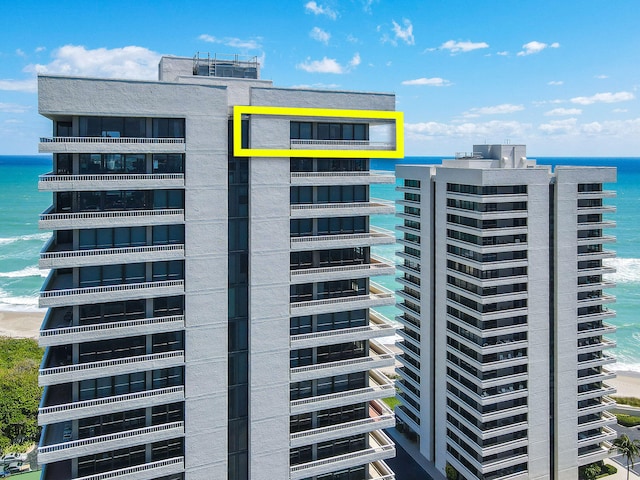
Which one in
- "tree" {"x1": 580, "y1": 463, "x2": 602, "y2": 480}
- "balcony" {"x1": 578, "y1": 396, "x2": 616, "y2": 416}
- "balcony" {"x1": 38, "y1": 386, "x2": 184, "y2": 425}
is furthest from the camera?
"tree" {"x1": 580, "y1": 463, "x2": 602, "y2": 480}

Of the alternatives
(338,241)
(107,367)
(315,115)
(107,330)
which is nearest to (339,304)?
(338,241)

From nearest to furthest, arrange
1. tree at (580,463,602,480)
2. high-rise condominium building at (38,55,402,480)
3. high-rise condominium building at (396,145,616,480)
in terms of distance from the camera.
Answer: high-rise condominium building at (38,55,402,480) → high-rise condominium building at (396,145,616,480) → tree at (580,463,602,480)

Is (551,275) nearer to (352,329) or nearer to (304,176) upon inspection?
(352,329)

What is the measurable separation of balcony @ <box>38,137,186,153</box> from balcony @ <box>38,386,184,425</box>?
51.5ft

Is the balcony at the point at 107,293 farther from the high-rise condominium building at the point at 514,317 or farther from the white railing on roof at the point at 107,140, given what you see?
the high-rise condominium building at the point at 514,317

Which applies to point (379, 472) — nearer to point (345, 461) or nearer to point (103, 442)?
point (345, 461)

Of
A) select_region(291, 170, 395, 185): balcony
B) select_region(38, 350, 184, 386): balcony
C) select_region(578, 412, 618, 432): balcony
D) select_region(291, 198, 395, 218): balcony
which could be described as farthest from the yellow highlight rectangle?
select_region(578, 412, 618, 432): balcony

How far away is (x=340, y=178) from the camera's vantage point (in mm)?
37656

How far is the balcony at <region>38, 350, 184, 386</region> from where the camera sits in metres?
32.2

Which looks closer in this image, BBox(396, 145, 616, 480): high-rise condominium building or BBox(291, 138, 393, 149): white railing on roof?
BBox(291, 138, 393, 149): white railing on roof

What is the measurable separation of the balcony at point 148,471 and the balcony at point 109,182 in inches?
716

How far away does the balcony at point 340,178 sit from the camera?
120 ft

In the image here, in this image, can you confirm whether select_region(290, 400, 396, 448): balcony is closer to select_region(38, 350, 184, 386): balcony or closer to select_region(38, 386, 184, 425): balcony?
select_region(38, 386, 184, 425): balcony

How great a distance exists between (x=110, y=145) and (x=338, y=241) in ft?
54.5
